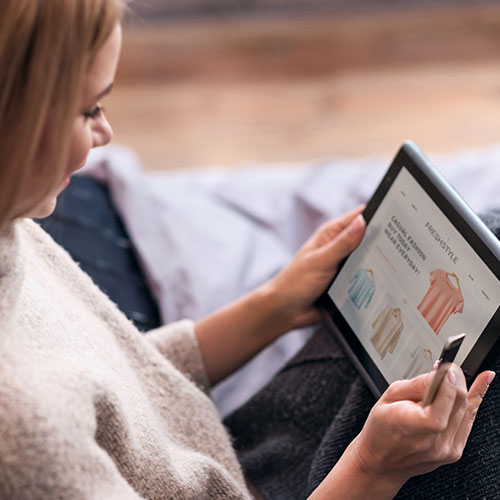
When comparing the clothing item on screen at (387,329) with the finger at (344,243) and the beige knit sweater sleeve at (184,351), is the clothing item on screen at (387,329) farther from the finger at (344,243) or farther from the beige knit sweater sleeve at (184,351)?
the beige knit sweater sleeve at (184,351)

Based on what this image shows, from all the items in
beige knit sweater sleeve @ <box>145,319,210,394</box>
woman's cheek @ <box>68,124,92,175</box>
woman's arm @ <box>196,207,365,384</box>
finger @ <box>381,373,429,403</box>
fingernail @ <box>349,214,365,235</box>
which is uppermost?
woman's cheek @ <box>68,124,92,175</box>

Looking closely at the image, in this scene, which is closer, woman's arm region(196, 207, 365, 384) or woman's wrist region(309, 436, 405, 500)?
woman's wrist region(309, 436, 405, 500)

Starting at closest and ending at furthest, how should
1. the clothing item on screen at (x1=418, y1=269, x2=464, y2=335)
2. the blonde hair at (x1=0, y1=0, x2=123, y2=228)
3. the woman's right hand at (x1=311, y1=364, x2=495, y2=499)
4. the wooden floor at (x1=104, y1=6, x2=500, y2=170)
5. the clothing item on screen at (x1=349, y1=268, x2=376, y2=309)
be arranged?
the blonde hair at (x1=0, y1=0, x2=123, y2=228) < the woman's right hand at (x1=311, y1=364, x2=495, y2=499) < the clothing item on screen at (x1=418, y1=269, x2=464, y2=335) < the clothing item on screen at (x1=349, y1=268, x2=376, y2=309) < the wooden floor at (x1=104, y1=6, x2=500, y2=170)

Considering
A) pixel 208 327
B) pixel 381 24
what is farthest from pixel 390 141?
pixel 208 327

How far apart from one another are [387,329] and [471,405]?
158mm

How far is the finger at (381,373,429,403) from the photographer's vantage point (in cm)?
63

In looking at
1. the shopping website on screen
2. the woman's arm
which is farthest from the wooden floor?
the shopping website on screen

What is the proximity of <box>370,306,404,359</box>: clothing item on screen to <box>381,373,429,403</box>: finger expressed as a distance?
0.12m

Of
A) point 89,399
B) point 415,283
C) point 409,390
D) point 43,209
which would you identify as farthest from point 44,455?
point 415,283

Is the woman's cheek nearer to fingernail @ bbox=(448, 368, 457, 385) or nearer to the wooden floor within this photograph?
fingernail @ bbox=(448, 368, 457, 385)

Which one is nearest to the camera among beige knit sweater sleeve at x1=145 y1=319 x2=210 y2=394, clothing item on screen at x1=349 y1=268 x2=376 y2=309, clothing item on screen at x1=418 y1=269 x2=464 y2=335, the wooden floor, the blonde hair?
the blonde hair

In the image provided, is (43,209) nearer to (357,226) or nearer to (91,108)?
(91,108)

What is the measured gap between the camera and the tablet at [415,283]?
68cm

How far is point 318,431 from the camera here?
917mm
